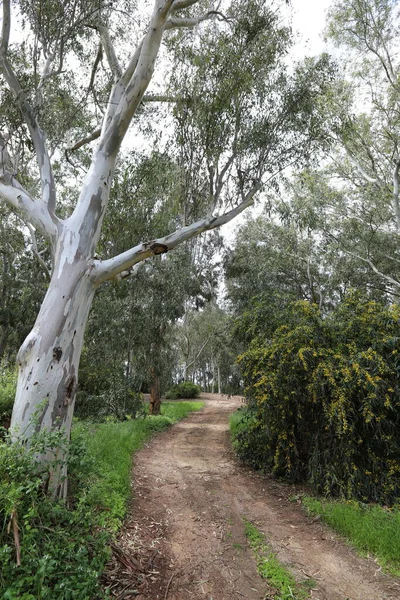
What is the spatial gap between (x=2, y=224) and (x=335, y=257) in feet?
51.9

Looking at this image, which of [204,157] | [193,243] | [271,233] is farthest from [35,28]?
[271,233]

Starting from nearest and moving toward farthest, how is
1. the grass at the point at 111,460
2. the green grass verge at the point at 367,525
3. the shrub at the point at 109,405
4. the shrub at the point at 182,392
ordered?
the green grass verge at the point at 367,525, the grass at the point at 111,460, the shrub at the point at 109,405, the shrub at the point at 182,392

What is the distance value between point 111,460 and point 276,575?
11.6 ft

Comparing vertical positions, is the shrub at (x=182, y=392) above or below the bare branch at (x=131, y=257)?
below

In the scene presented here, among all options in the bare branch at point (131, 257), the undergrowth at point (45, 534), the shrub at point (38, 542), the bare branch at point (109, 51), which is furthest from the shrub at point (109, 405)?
the bare branch at point (109, 51)

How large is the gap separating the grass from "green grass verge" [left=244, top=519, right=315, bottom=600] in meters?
1.63

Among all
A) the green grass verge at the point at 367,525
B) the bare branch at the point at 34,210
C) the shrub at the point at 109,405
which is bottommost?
the green grass verge at the point at 367,525

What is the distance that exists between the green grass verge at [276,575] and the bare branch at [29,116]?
522 centimetres

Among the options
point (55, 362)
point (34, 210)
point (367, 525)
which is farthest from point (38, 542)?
point (34, 210)

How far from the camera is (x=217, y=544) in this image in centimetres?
402

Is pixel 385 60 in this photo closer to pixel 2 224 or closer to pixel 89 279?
pixel 89 279

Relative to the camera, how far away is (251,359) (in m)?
6.98

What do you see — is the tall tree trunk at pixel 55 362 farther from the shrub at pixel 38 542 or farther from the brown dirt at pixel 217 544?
the brown dirt at pixel 217 544

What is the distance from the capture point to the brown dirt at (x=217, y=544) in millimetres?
3191
